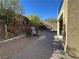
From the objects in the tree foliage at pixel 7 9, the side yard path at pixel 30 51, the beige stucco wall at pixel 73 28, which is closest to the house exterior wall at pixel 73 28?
the beige stucco wall at pixel 73 28

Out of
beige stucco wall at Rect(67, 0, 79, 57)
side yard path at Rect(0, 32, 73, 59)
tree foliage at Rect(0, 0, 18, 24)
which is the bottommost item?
side yard path at Rect(0, 32, 73, 59)

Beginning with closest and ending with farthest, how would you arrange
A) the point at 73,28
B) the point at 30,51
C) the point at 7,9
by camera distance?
1. the point at 73,28
2. the point at 30,51
3. the point at 7,9

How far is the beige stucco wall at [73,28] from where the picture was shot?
8.79 metres

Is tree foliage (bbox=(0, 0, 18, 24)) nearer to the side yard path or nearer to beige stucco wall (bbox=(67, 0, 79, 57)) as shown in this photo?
the side yard path

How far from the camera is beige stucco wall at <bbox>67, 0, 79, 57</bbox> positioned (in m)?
8.79

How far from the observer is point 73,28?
891 cm

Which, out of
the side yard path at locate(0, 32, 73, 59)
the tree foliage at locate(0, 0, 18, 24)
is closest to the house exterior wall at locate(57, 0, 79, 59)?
the side yard path at locate(0, 32, 73, 59)

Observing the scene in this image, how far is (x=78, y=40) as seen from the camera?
8.77 meters

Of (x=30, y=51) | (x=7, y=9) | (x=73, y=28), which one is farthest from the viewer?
(x=7, y=9)

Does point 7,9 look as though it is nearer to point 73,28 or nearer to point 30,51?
point 30,51

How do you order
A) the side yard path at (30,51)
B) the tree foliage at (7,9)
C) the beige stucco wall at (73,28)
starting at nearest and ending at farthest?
1. the side yard path at (30,51)
2. the beige stucco wall at (73,28)
3. the tree foliage at (7,9)

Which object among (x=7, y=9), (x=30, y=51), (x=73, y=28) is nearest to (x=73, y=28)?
(x=73, y=28)

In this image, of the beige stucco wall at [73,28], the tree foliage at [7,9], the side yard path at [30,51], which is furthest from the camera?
the tree foliage at [7,9]

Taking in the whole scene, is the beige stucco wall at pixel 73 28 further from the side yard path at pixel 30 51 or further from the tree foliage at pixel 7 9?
the tree foliage at pixel 7 9
